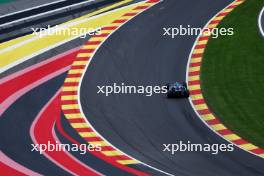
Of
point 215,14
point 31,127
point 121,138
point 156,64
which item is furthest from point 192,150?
point 215,14

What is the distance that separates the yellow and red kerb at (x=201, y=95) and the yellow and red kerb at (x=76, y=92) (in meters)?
4.92

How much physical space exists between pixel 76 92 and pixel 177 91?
5416 millimetres

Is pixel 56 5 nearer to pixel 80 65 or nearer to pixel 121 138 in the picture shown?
pixel 80 65

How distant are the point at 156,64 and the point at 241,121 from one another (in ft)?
27.9

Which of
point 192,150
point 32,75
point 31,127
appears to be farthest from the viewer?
point 32,75

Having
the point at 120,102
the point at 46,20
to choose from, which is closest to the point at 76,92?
the point at 120,102

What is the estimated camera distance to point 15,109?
38500mm

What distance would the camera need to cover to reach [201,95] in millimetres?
39406

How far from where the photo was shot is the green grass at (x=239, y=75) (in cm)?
3641

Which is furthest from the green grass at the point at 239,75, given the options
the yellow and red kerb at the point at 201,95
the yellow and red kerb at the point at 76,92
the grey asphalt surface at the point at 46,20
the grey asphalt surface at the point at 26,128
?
the grey asphalt surface at the point at 46,20

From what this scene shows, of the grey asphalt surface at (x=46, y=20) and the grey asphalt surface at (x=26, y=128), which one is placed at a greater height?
the grey asphalt surface at (x=46, y=20)

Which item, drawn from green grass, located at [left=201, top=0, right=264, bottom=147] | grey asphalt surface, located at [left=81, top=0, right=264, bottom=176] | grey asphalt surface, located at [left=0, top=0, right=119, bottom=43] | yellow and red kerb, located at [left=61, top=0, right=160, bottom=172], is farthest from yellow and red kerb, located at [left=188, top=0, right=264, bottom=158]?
grey asphalt surface, located at [left=0, top=0, right=119, bottom=43]

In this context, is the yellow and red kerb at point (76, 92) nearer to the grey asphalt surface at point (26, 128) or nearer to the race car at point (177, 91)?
the grey asphalt surface at point (26, 128)

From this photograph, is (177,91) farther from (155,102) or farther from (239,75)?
(239,75)
